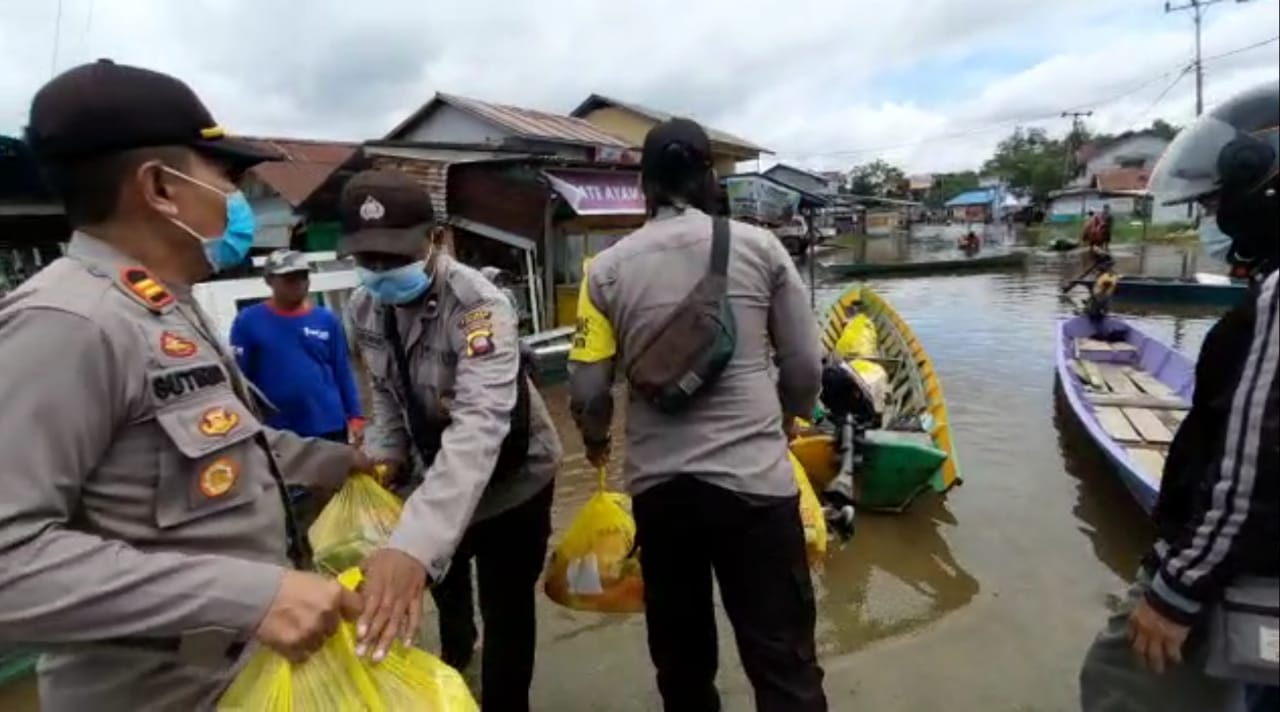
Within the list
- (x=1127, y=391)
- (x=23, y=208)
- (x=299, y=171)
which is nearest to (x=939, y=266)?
(x=1127, y=391)

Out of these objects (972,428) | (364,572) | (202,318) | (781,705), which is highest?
(202,318)

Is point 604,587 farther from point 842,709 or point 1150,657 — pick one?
point 1150,657

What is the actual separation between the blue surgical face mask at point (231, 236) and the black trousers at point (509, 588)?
1.28m

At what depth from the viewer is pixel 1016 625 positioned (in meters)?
3.97

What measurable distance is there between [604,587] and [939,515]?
364 cm

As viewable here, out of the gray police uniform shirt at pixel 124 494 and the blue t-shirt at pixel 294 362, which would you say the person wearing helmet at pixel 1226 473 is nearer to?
the gray police uniform shirt at pixel 124 494

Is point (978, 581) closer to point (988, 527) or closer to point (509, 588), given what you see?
point (988, 527)

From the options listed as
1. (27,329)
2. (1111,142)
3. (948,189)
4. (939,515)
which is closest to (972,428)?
(939,515)

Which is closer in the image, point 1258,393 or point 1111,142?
point 1258,393

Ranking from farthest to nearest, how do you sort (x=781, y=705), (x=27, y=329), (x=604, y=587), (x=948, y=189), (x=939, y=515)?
1. (x=948, y=189)
2. (x=939, y=515)
3. (x=604, y=587)
4. (x=781, y=705)
5. (x=27, y=329)

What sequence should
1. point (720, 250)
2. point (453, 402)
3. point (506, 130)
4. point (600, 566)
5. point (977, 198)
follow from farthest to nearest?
1. point (977, 198)
2. point (506, 130)
3. point (600, 566)
4. point (720, 250)
5. point (453, 402)

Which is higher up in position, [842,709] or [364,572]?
[364,572]

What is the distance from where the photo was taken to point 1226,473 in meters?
Answer: 1.44

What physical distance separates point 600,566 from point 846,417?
2.89 metres
